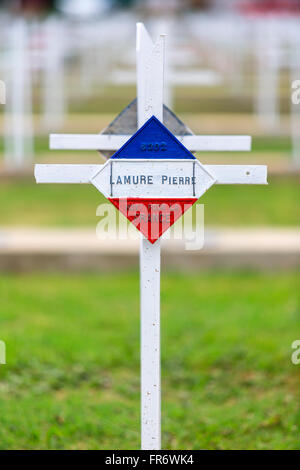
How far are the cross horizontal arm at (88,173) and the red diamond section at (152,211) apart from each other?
0.12 meters

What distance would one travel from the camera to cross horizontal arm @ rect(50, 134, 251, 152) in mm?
2410

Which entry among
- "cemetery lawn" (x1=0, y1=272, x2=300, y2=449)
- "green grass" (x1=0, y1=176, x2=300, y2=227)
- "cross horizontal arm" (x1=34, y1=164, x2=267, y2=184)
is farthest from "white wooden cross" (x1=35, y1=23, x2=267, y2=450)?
"green grass" (x1=0, y1=176, x2=300, y2=227)

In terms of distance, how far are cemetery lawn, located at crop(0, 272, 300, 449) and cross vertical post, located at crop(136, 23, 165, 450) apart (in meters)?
0.70

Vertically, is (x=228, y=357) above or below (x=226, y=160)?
below

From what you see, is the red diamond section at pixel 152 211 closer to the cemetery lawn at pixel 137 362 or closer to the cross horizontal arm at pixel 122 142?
the cross horizontal arm at pixel 122 142

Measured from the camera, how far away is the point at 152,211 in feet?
7.24

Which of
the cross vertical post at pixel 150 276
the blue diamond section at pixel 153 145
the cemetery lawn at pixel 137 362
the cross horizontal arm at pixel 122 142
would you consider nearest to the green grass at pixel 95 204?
the cemetery lawn at pixel 137 362

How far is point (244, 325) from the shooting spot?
173 inches

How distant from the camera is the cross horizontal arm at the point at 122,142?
7.91 feet

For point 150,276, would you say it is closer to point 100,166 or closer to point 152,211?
point 152,211

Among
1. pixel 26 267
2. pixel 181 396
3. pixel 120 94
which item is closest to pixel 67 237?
pixel 26 267

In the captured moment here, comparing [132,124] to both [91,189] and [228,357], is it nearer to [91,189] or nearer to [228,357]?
[228,357]

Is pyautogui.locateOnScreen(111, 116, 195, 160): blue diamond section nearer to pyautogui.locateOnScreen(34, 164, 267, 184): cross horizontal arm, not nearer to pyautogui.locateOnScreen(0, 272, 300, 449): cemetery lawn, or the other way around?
pyautogui.locateOnScreen(34, 164, 267, 184): cross horizontal arm
